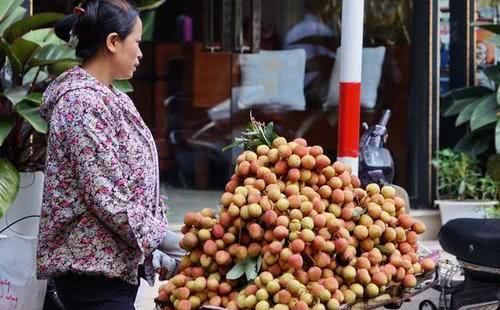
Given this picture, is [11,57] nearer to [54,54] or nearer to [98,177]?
[54,54]

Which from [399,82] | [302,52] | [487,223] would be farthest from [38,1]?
[487,223]

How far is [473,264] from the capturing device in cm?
472

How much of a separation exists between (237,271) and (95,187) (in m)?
0.57

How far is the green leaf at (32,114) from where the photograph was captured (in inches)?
191

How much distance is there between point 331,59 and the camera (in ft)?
29.5

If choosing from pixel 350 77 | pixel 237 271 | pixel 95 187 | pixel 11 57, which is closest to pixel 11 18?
pixel 11 57

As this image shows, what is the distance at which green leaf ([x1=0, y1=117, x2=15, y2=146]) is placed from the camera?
16.4 ft

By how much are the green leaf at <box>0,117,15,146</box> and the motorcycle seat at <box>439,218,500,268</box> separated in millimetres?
2259

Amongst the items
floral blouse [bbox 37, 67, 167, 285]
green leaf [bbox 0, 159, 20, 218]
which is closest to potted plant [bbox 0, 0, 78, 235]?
green leaf [bbox 0, 159, 20, 218]

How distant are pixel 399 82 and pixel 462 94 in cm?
63

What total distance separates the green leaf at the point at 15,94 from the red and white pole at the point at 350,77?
164 centimetres

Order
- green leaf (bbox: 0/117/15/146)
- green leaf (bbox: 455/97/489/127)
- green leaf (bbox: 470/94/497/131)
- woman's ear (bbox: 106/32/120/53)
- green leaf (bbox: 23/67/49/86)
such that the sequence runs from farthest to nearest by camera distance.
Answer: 1. green leaf (bbox: 455/97/489/127)
2. green leaf (bbox: 470/94/497/131)
3. green leaf (bbox: 23/67/49/86)
4. green leaf (bbox: 0/117/15/146)
5. woman's ear (bbox: 106/32/120/53)

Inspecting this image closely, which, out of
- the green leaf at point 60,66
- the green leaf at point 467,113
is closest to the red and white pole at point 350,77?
the green leaf at point 60,66

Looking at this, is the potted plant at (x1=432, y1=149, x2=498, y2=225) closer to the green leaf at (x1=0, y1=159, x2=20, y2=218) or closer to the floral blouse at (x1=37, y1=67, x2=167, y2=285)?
the green leaf at (x1=0, y1=159, x2=20, y2=218)
